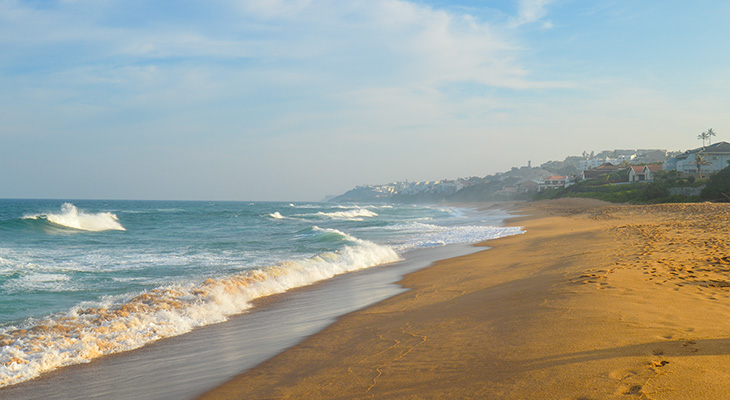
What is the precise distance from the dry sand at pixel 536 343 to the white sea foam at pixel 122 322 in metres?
2.74

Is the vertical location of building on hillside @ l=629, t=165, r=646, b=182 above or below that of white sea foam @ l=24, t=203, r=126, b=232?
above

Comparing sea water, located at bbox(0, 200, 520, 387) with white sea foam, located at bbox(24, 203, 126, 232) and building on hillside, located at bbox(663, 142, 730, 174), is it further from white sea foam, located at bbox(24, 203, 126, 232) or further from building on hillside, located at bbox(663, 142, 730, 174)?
building on hillside, located at bbox(663, 142, 730, 174)

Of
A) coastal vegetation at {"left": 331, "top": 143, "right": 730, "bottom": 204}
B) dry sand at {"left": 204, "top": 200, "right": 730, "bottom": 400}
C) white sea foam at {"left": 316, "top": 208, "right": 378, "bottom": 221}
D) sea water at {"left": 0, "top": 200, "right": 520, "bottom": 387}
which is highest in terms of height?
coastal vegetation at {"left": 331, "top": 143, "right": 730, "bottom": 204}

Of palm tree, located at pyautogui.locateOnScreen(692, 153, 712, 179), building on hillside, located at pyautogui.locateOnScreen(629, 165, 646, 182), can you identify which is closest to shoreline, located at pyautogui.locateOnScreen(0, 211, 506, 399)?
palm tree, located at pyautogui.locateOnScreen(692, 153, 712, 179)

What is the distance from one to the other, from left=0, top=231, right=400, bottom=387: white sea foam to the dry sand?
2.74 meters

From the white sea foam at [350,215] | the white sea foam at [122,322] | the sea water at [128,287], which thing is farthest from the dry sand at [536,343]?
the white sea foam at [350,215]

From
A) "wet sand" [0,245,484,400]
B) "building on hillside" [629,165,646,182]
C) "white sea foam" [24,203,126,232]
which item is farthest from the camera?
"building on hillside" [629,165,646,182]

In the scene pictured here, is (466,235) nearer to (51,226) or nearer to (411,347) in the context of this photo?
(411,347)

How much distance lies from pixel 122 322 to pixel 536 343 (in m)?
6.41

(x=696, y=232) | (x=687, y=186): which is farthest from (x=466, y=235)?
(x=687, y=186)

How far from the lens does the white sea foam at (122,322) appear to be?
585 cm

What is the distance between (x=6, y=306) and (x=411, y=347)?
28.6ft

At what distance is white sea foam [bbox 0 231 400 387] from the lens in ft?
19.2

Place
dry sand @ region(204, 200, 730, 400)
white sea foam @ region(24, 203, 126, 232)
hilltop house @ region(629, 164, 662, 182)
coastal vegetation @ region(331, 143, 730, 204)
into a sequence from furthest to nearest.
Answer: hilltop house @ region(629, 164, 662, 182) → coastal vegetation @ region(331, 143, 730, 204) → white sea foam @ region(24, 203, 126, 232) → dry sand @ region(204, 200, 730, 400)
